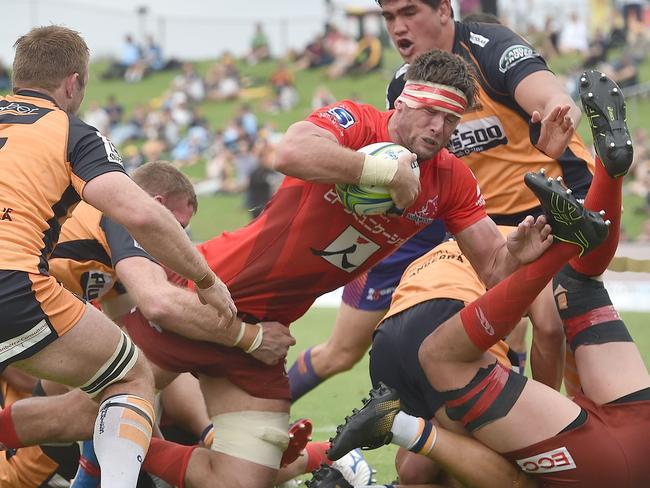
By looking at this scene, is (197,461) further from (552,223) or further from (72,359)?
(552,223)

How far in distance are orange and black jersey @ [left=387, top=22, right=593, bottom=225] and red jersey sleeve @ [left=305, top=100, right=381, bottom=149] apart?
888 millimetres

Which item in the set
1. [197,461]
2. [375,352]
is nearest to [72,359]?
[197,461]

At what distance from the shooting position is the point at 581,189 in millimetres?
5883

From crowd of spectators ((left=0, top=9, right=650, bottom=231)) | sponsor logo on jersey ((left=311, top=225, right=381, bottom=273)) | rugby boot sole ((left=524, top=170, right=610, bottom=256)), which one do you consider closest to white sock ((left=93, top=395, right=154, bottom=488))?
sponsor logo on jersey ((left=311, top=225, right=381, bottom=273))

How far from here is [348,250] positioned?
194 inches

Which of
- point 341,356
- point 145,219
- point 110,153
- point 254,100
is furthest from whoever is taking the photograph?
point 254,100

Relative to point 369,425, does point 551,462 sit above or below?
below

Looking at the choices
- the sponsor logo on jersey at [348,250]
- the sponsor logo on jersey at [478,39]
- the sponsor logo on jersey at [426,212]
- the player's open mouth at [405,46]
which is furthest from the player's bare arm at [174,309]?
the sponsor logo on jersey at [478,39]

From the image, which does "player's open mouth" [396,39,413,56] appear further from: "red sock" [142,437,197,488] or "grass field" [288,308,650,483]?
"red sock" [142,437,197,488]

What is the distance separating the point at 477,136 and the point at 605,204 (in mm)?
1251

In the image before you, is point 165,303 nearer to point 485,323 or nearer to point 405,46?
point 485,323

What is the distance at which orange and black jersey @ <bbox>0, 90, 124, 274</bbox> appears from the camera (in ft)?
13.2

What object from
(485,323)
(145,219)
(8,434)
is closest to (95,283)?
(8,434)

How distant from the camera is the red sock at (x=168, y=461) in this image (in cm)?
491
